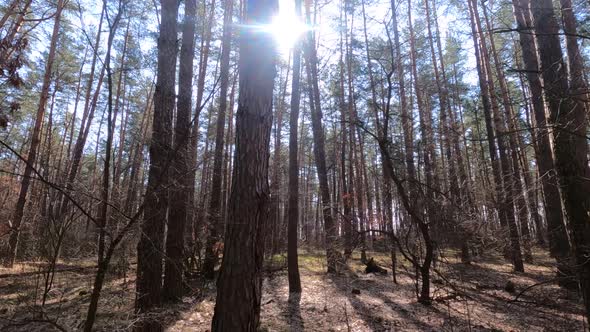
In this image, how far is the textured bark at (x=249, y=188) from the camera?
2449 millimetres

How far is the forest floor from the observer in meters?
4.97

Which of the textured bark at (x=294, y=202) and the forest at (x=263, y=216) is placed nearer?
the forest at (x=263, y=216)

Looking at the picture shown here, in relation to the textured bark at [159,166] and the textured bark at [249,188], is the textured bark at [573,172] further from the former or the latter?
the textured bark at [159,166]

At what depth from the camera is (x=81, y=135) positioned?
1442 centimetres

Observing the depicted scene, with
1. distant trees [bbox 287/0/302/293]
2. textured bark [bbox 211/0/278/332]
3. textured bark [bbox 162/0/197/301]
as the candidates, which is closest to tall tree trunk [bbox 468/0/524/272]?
distant trees [bbox 287/0/302/293]

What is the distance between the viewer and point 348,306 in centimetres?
629

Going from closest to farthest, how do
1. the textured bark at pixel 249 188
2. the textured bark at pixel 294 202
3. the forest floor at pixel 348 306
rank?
1. the textured bark at pixel 249 188
2. the forest floor at pixel 348 306
3. the textured bark at pixel 294 202

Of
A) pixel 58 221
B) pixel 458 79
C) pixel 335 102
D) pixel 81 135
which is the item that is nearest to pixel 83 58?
pixel 81 135

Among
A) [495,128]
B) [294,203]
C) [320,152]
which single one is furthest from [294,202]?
[495,128]

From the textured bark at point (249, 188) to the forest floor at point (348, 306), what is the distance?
1529 millimetres

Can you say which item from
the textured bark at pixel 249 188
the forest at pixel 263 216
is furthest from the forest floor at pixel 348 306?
the textured bark at pixel 249 188

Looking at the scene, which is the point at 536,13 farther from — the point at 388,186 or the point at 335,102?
the point at 335,102

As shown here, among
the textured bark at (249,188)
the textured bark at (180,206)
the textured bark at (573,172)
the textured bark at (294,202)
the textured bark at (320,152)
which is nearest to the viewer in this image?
the textured bark at (249,188)

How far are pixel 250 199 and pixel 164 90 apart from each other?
2.62m
